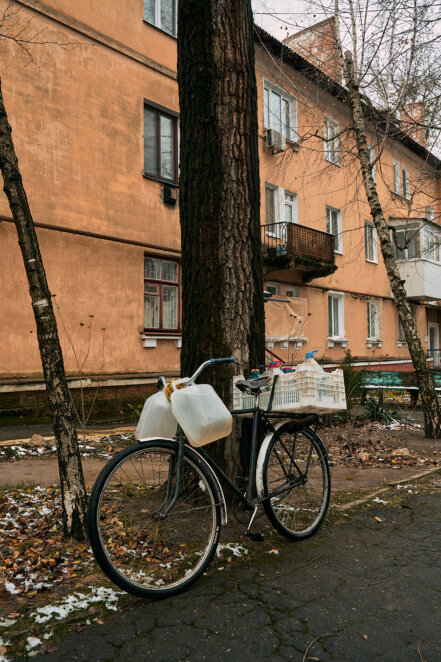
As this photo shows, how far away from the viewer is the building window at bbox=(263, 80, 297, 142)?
17953 mm

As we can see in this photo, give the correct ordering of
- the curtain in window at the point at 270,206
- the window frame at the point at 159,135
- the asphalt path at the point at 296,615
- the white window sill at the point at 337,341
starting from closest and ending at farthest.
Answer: the asphalt path at the point at 296,615, the window frame at the point at 159,135, the curtain in window at the point at 270,206, the white window sill at the point at 337,341

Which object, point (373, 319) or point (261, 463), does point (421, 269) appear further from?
point (261, 463)

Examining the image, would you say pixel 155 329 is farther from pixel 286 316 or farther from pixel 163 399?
pixel 163 399

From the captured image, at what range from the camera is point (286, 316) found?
18.2 meters

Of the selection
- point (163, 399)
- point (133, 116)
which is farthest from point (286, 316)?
point (163, 399)

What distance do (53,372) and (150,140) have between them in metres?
11.3

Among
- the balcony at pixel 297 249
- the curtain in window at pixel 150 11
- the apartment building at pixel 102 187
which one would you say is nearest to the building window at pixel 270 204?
the balcony at pixel 297 249

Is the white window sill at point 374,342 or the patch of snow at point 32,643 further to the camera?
the white window sill at point 374,342

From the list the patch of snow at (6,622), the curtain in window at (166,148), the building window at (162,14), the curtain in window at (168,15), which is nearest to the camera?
the patch of snow at (6,622)

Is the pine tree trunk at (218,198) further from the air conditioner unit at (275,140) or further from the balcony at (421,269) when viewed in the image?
the balcony at (421,269)

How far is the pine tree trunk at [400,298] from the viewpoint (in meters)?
8.73

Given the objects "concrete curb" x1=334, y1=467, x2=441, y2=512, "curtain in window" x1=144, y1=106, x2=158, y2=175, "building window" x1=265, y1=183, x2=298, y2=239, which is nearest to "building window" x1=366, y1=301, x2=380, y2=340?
"building window" x1=265, y1=183, x2=298, y2=239

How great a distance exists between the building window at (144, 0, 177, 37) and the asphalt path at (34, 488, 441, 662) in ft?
45.7

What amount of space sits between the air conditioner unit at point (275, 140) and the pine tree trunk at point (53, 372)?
14957 mm
